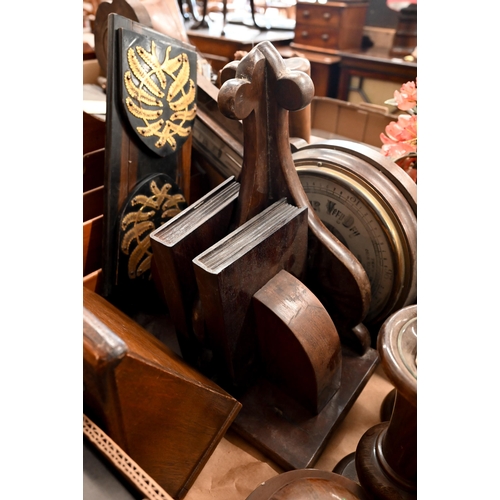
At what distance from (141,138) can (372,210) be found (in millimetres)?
461

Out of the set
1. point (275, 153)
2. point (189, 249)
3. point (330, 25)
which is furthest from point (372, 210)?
Answer: point (330, 25)

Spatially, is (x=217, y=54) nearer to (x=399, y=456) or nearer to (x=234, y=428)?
(x=234, y=428)

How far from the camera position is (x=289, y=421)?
0.82 meters

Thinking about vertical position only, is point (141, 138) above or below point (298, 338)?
above

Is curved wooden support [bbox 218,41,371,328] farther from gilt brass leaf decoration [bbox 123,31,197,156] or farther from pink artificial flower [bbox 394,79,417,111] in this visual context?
pink artificial flower [bbox 394,79,417,111]

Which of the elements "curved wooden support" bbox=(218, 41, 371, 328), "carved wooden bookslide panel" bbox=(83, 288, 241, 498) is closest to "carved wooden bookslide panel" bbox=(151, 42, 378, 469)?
"curved wooden support" bbox=(218, 41, 371, 328)

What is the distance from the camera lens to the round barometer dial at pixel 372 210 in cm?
87

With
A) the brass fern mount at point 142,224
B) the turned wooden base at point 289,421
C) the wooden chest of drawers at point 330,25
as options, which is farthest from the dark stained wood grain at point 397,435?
the wooden chest of drawers at point 330,25

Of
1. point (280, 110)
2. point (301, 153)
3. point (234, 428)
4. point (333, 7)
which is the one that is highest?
point (333, 7)

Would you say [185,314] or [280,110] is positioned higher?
[280,110]

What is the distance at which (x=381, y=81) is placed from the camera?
7.18 feet

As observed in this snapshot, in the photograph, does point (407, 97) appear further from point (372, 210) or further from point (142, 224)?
point (142, 224)

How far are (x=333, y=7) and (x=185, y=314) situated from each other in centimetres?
201

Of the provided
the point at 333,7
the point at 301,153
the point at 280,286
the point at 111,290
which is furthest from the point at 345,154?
the point at 333,7
